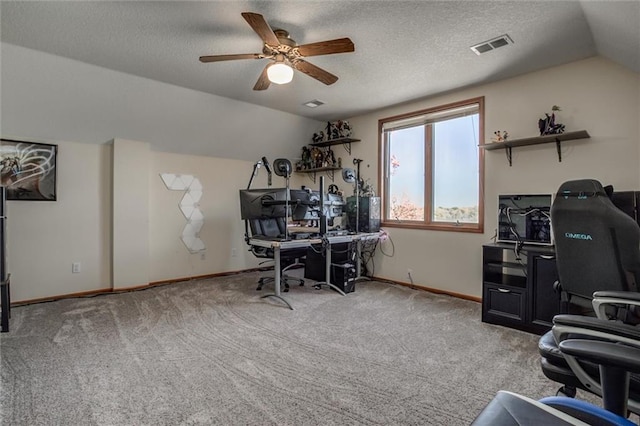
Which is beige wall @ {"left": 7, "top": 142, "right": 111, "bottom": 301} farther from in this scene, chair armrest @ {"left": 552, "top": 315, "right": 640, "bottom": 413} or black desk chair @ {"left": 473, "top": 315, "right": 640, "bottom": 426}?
chair armrest @ {"left": 552, "top": 315, "right": 640, "bottom": 413}

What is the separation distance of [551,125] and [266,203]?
314cm

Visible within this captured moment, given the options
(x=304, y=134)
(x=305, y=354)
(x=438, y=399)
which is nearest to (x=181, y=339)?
(x=305, y=354)

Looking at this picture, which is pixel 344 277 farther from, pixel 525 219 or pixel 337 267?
pixel 525 219

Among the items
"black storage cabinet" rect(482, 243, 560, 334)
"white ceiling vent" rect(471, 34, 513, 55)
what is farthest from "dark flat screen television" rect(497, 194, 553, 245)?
"white ceiling vent" rect(471, 34, 513, 55)

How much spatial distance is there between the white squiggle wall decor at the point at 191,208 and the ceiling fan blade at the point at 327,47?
3218 millimetres

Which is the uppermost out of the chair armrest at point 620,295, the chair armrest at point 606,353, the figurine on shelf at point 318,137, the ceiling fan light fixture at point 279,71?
the figurine on shelf at point 318,137

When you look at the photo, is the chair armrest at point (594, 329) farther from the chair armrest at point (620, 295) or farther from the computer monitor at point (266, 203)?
the computer monitor at point (266, 203)

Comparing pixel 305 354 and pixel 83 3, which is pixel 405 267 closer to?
pixel 305 354

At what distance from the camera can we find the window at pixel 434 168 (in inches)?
160

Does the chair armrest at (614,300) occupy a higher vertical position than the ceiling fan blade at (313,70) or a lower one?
lower

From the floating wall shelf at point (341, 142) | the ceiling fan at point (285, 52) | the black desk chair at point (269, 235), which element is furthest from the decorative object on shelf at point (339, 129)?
the ceiling fan at point (285, 52)

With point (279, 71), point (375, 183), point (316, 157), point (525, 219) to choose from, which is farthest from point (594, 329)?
point (316, 157)

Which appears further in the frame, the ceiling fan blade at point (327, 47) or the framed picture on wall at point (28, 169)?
the framed picture on wall at point (28, 169)

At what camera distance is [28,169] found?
12.2ft
